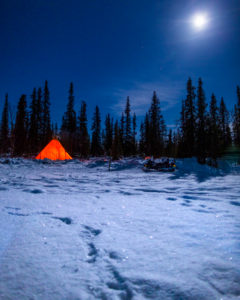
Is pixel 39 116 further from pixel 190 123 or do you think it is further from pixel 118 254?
pixel 118 254

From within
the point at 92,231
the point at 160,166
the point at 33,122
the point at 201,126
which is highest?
the point at 33,122

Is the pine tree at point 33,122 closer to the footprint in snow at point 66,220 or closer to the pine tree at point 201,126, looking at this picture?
the pine tree at point 201,126

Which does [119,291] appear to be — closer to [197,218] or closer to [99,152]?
[197,218]

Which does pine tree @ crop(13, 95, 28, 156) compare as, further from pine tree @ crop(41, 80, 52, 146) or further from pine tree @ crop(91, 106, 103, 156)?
pine tree @ crop(91, 106, 103, 156)

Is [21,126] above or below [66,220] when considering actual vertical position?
above

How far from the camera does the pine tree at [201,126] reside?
622 inches

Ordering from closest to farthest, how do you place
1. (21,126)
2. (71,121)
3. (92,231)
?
(92,231) → (21,126) → (71,121)

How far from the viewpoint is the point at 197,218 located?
7.63ft

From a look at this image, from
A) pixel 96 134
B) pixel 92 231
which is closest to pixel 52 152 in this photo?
pixel 92 231

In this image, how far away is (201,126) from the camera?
16.7 meters

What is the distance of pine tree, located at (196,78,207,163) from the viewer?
15.8 m

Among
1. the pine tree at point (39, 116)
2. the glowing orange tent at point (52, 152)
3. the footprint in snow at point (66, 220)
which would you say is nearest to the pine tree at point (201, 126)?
the glowing orange tent at point (52, 152)

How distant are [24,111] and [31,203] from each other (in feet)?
83.7

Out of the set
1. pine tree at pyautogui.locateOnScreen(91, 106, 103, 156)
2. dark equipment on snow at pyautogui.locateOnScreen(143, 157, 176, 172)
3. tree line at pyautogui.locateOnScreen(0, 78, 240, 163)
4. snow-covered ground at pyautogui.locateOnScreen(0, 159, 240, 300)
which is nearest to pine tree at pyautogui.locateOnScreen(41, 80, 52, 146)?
tree line at pyautogui.locateOnScreen(0, 78, 240, 163)
